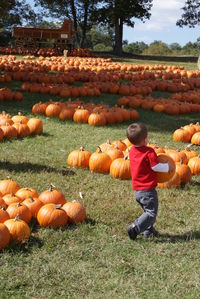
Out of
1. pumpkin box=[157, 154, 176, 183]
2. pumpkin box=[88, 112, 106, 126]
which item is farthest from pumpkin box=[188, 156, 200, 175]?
pumpkin box=[88, 112, 106, 126]

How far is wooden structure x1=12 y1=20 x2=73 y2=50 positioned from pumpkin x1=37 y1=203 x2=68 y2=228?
27034mm

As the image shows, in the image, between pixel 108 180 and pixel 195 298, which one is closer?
pixel 195 298

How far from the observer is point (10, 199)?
15.9 ft

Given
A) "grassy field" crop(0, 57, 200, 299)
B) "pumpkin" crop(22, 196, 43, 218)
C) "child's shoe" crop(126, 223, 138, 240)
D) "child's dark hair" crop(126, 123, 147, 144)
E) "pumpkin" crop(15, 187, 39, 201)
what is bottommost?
"grassy field" crop(0, 57, 200, 299)

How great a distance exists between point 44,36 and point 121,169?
2640 cm

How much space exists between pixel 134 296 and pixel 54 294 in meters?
0.59

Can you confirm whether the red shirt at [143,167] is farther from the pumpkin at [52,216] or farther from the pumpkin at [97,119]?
the pumpkin at [97,119]

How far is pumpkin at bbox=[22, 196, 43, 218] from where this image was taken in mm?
4812

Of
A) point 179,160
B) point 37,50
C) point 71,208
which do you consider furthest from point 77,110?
point 37,50

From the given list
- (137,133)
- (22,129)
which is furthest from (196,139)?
(137,133)

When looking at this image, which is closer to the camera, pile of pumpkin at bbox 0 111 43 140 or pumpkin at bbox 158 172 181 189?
pumpkin at bbox 158 172 181 189

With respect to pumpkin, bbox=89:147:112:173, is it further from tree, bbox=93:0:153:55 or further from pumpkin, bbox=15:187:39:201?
tree, bbox=93:0:153:55

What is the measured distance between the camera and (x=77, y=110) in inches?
388

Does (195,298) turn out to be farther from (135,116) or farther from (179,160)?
(135,116)
